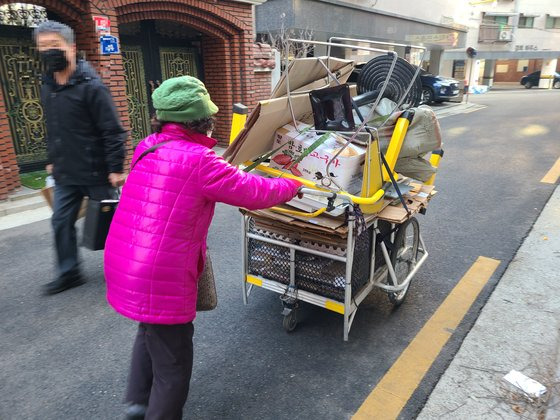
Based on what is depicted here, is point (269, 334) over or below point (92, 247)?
below

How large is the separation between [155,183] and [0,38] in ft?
21.3

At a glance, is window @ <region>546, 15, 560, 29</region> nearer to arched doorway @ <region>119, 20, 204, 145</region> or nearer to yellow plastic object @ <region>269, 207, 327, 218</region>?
arched doorway @ <region>119, 20, 204, 145</region>

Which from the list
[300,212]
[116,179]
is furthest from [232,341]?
[116,179]

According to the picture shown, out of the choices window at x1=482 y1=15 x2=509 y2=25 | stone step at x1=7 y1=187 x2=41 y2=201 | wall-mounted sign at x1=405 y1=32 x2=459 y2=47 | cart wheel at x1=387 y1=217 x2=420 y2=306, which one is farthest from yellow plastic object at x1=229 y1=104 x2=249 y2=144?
window at x1=482 y1=15 x2=509 y2=25

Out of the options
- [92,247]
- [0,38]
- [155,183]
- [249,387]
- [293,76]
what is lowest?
[249,387]

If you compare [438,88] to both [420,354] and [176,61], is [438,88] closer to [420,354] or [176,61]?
[176,61]

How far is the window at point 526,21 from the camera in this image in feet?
123

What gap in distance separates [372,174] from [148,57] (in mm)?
7400

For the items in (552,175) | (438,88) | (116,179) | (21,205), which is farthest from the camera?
(438,88)

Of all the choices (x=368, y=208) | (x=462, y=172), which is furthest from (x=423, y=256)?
(x=462, y=172)

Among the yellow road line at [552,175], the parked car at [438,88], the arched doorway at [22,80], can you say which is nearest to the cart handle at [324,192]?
the yellow road line at [552,175]

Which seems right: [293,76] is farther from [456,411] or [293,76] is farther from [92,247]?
[456,411]

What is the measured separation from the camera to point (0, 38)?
6.51 m

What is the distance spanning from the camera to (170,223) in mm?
1788
